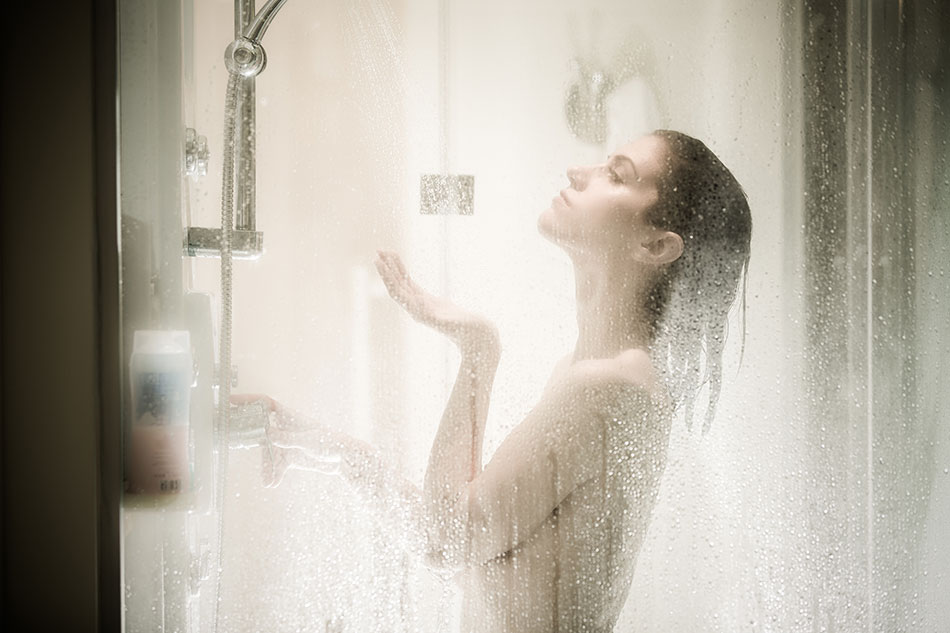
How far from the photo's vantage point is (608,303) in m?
0.89

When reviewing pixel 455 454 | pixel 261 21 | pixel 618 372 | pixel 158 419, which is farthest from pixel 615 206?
pixel 158 419

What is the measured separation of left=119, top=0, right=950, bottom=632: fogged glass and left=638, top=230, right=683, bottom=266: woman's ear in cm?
11

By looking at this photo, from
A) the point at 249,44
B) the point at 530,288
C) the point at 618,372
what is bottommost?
the point at 618,372

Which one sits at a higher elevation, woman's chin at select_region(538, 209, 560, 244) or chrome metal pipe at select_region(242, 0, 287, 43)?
chrome metal pipe at select_region(242, 0, 287, 43)

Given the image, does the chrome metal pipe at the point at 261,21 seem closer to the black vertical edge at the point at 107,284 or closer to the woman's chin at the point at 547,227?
the black vertical edge at the point at 107,284

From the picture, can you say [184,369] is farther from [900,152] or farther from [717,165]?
[900,152]

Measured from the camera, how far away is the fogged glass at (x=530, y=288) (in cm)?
84

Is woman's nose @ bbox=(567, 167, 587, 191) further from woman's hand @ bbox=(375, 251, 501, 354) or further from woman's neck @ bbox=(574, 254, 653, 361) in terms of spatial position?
woman's hand @ bbox=(375, 251, 501, 354)

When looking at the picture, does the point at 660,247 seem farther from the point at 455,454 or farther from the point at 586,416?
the point at 455,454

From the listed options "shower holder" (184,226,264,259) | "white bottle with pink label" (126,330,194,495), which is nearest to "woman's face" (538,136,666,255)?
"shower holder" (184,226,264,259)

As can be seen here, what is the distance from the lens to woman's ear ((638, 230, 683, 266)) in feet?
2.93

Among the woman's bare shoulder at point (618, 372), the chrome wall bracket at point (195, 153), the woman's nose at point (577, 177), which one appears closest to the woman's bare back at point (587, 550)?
the woman's bare shoulder at point (618, 372)

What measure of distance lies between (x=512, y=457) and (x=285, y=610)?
1.20ft

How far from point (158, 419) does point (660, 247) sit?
0.66 metres
